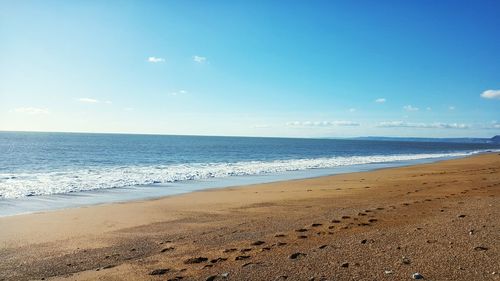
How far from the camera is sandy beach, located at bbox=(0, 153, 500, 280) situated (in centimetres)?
599

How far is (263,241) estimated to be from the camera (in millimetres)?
8008

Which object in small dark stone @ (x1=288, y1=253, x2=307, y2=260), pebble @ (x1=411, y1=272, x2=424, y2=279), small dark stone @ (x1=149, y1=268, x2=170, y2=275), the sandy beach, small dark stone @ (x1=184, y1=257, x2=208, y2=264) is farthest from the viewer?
small dark stone @ (x1=184, y1=257, x2=208, y2=264)

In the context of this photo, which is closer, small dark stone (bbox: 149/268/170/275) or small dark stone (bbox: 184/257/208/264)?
small dark stone (bbox: 149/268/170/275)

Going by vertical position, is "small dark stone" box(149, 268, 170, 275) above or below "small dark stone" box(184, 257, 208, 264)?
below

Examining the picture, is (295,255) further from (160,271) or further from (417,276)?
(160,271)

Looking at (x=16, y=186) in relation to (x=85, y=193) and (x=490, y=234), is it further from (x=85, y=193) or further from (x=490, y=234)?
(x=490, y=234)

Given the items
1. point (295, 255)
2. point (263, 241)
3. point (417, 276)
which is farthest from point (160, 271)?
point (417, 276)

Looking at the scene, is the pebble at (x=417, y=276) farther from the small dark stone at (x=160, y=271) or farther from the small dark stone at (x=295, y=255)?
the small dark stone at (x=160, y=271)

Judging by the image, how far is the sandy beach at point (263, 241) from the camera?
5988 mm

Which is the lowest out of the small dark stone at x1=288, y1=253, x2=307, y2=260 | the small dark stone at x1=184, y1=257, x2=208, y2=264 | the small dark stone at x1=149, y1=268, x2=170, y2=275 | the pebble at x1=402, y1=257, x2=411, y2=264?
the small dark stone at x1=149, y1=268, x2=170, y2=275

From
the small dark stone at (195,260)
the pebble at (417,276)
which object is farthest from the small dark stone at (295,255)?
the pebble at (417,276)

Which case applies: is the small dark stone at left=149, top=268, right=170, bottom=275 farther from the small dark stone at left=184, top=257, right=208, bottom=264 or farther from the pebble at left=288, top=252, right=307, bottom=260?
the pebble at left=288, top=252, right=307, bottom=260

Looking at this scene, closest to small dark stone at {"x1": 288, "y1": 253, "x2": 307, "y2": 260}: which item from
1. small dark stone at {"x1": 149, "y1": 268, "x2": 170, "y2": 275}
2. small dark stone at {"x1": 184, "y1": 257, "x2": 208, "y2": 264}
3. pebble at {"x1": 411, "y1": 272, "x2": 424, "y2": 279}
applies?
small dark stone at {"x1": 184, "y1": 257, "x2": 208, "y2": 264}

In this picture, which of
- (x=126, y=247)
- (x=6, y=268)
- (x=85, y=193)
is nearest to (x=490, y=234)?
(x=126, y=247)
